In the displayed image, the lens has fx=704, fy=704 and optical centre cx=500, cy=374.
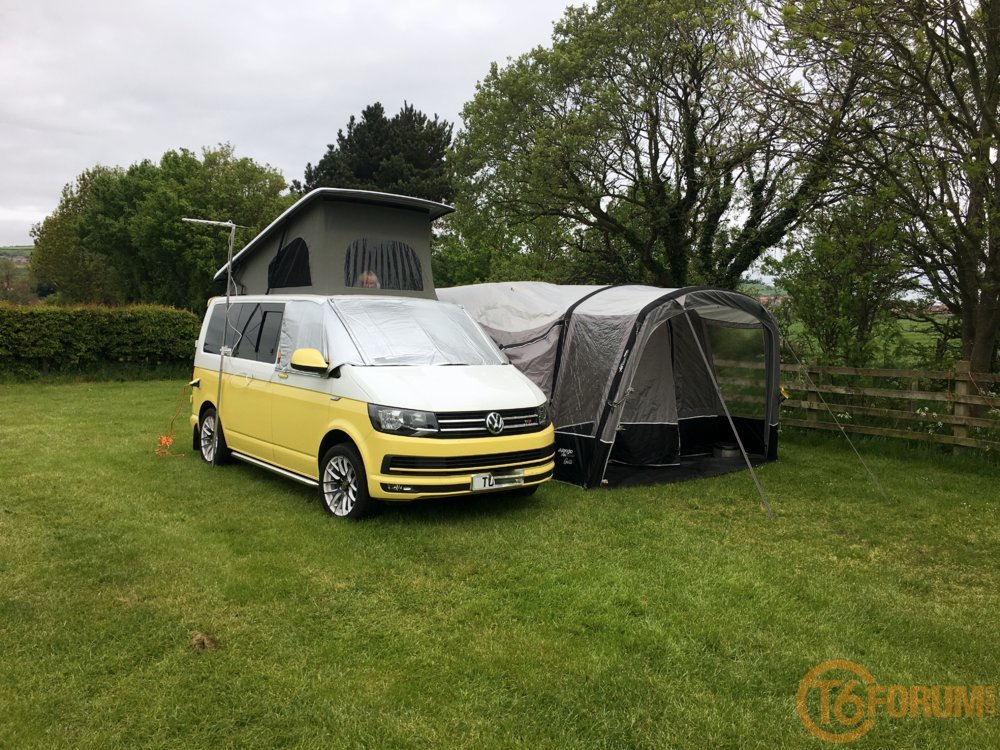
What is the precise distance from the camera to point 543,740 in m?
2.96

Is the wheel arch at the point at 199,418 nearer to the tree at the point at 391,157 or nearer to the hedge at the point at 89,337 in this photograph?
the hedge at the point at 89,337

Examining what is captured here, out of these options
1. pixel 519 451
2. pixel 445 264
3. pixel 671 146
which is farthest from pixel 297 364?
pixel 445 264

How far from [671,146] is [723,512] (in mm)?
10055

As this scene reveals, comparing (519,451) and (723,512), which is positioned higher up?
(519,451)

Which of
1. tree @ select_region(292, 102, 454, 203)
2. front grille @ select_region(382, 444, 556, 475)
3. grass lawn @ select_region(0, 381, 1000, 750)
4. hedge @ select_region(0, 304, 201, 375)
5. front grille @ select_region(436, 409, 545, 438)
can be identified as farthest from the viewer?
tree @ select_region(292, 102, 454, 203)

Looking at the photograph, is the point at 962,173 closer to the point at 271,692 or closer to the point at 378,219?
the point at 378,219

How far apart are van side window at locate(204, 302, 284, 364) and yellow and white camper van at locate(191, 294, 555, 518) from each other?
22mm

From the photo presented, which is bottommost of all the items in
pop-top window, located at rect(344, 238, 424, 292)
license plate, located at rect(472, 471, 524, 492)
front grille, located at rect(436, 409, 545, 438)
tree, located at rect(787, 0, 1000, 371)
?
license plate, located at rect(472, 471, 524, 492)

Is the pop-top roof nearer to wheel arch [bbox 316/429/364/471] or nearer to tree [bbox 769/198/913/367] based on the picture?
wheel arch [bbox 316/429/364/471]

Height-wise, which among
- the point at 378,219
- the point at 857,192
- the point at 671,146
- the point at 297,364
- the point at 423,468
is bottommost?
the point at 423,468

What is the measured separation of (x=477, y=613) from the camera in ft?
13.7

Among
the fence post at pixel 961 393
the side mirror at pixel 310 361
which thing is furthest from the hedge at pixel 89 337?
the fence post at pixel 961 393

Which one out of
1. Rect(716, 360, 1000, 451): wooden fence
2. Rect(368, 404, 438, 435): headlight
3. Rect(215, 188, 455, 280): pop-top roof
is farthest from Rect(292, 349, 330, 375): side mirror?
Rect(716, 360, 1000, 451): wooden fence

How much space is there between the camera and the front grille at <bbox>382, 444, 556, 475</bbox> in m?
5.60
